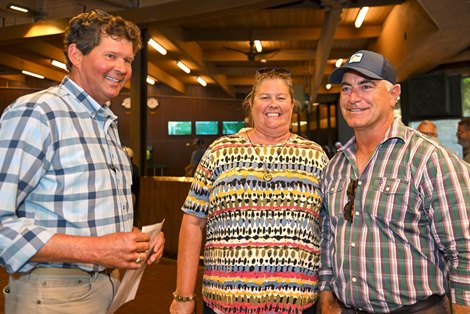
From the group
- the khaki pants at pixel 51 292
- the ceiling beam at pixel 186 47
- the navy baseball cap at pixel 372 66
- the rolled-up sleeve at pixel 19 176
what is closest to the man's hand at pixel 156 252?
the khaki pants at pixel 51 292

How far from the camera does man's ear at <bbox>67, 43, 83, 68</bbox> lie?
1.49 metres

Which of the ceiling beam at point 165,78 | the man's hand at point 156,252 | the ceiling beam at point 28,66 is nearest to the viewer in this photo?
the man's hand at point 156,252

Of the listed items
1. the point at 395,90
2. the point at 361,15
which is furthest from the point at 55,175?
the point at 361,15

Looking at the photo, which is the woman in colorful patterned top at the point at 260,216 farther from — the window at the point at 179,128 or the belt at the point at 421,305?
the window at the point at 179,128

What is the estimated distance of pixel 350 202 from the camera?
1661 mm

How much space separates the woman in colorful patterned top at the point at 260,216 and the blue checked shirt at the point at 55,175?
0.46 m

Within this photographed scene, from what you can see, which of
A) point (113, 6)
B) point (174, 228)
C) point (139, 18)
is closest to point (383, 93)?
point (174, 228)

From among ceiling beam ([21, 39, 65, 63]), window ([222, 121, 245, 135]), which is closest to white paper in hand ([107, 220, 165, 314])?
ceiling beam ([21, 39, 65, 63])

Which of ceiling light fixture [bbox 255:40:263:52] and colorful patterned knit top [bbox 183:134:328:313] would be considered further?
ceiling light fixture [bbox 255:40:263:52]

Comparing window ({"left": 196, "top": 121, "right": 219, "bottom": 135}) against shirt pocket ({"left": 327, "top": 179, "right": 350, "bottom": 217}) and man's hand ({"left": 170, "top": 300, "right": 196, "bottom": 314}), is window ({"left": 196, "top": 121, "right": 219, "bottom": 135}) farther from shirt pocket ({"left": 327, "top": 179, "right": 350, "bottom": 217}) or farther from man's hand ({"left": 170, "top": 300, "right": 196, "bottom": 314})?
shirt pocket ({"left": 327, "top": 179, "right": 350, "bottom": 217})

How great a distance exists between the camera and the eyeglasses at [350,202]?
5.42 ft

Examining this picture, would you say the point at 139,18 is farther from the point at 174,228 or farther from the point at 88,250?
the point at 88,250

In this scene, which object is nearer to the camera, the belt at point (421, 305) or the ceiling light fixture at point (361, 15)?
the belt at point (421, 305)

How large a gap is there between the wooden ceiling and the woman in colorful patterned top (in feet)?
13.3
